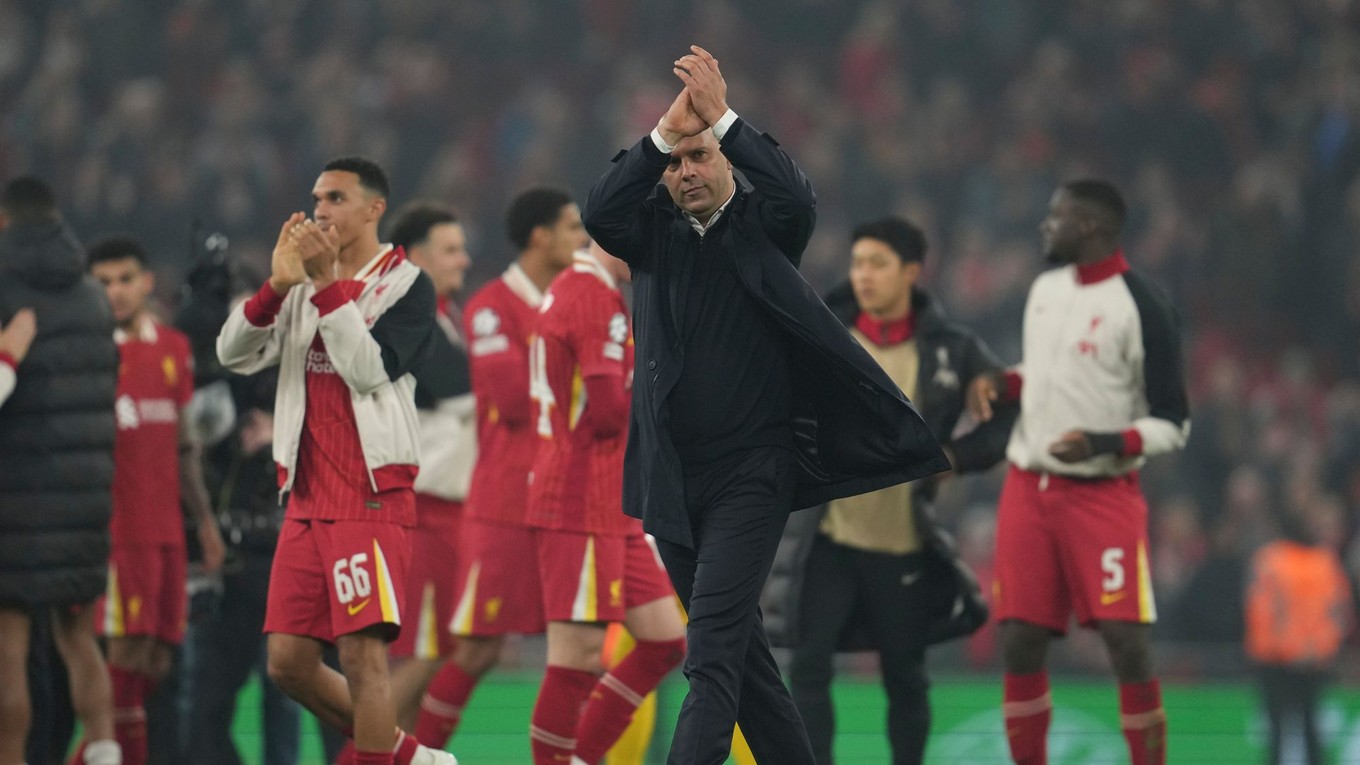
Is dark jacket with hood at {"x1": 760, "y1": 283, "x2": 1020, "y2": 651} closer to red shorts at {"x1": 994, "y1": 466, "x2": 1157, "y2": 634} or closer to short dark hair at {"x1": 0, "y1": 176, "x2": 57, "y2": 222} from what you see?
red shorts at {"x1": 994, "y1": 466, "x2": 1157, "y2": 634}

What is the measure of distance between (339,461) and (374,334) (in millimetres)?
448

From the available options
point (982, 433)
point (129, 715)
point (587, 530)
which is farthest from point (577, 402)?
point (129, 715)

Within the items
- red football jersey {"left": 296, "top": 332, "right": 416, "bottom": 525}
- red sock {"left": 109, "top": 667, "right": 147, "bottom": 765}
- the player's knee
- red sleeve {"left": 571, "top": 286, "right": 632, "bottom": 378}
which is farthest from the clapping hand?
red sock {"left": 109, "top": 667, "right": 147, "bottom": 765}

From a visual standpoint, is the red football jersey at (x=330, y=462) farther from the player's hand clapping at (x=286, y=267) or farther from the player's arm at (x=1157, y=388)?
the player's arm at (x=1157, y=388)

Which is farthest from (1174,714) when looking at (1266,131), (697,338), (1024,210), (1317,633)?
(1266,131)

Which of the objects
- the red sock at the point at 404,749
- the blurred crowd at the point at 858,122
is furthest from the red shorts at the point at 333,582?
the blurred crowd at the point at 858,122

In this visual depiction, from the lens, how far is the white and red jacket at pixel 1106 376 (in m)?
7.62

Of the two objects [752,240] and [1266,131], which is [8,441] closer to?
[752,240]

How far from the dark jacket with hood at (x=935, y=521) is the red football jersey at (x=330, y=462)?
222cm

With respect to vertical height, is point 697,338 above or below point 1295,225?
below

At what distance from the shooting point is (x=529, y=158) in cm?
1945

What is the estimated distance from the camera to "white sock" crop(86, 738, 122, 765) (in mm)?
7426

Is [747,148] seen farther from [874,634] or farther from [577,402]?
[874,634]

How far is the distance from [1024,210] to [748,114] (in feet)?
10.5
